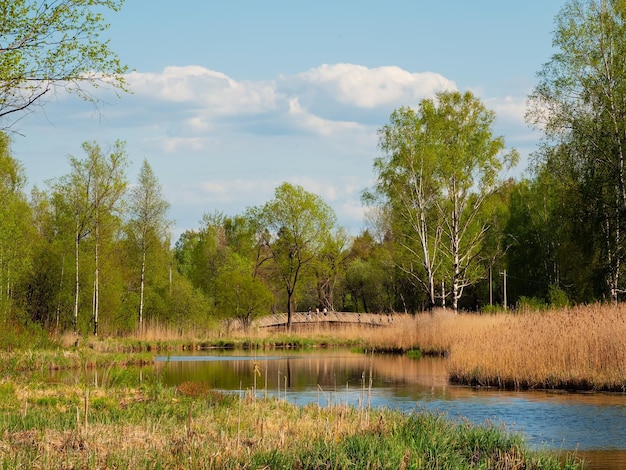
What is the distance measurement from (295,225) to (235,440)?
53.8 metres

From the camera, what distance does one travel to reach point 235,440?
1080 centimetres

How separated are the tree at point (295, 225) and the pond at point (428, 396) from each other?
2798 cm

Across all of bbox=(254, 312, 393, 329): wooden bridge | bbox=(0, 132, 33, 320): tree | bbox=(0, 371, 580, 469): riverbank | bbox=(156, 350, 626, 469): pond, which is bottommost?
bbox=(156, 350, 626, 469): pond

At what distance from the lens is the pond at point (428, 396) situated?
14812 millimetres

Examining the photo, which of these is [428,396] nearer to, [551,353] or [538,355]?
[538,355]

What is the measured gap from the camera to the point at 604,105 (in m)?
31.6

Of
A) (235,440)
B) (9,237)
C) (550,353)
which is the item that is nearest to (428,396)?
(550,353)

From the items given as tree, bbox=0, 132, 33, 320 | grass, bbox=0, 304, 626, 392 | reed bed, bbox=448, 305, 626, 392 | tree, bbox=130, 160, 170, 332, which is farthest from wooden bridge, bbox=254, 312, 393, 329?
reed bed, bbox=448, 305, 626, 392

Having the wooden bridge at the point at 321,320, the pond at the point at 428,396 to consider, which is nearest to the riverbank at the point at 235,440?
the pond at the point at 428,396

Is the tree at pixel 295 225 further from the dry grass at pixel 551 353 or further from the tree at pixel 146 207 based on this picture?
the dry grass at pixel 551 353

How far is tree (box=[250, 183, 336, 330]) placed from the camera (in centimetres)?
6444

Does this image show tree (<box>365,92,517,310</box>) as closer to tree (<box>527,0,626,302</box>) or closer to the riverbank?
tree (<box>527,0,626,302</box>)

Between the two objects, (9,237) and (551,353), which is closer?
(551,353)

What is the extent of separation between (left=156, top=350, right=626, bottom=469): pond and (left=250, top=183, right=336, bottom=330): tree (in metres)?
28.0
